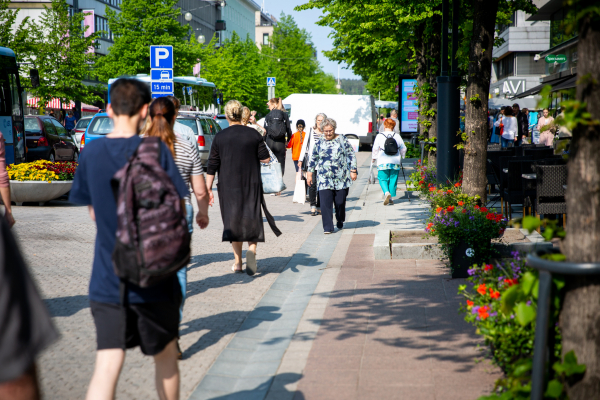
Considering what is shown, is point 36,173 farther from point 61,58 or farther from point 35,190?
point 61,58

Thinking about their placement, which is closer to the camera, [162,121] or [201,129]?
[162,121]

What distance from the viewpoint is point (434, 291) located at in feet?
20.9

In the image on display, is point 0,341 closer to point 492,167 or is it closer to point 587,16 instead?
point 587,16

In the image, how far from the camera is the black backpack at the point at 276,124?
1534 centimetres

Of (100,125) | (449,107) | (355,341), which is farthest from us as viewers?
(100,125)

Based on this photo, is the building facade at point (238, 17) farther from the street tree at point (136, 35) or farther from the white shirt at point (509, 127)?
the white shirt at point (509, 127)

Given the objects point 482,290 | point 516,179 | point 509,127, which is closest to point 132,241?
point 482,290

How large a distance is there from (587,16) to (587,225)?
779mm

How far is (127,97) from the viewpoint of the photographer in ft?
10.2

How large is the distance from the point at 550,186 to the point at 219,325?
4717 millimetres

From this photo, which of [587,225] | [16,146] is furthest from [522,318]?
[16,146]

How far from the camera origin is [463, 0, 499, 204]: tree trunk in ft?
27.0

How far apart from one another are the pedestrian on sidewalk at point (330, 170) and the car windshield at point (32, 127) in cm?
1552

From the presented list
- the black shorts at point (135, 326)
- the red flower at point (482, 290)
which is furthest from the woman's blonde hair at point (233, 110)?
the black shorts at point (135, 326)
